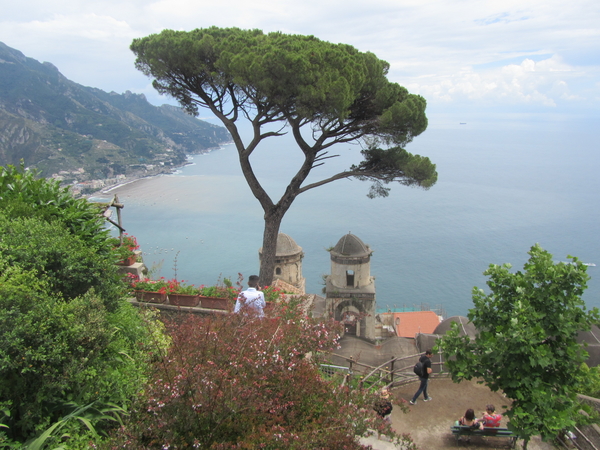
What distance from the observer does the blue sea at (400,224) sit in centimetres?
5166

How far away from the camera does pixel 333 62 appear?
9.53 metres

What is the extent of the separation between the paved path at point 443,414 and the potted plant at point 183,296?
12.5 feet

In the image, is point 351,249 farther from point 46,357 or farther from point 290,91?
point 46,357

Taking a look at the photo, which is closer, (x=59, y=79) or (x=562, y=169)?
(x=562, y=169)

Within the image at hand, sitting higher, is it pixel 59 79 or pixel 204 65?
pixel 59 79

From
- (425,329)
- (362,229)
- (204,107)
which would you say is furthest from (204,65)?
(362,229)

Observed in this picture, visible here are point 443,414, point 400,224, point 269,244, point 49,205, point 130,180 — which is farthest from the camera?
point 130,180

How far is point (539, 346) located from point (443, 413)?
260 cm

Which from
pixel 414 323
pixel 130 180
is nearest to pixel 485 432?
pixel 414 323

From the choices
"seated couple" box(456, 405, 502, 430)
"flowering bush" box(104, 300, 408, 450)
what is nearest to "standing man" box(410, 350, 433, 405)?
"seated couple" box(456, 405, 502, 430)

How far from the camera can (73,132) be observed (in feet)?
347

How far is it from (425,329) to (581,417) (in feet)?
75.3

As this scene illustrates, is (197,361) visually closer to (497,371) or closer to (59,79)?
(497,371)

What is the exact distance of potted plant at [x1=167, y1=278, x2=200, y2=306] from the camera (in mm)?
7504
